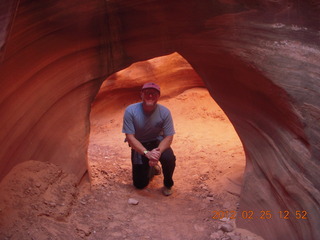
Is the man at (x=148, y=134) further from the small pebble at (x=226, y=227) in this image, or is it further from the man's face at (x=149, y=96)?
the small pebble at (x=226, y=227)

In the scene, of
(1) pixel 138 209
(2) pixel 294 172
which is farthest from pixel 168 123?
(2) pixel 294 172

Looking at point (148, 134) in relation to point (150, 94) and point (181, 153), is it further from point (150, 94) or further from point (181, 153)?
point (181, 153)

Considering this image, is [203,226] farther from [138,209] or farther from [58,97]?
[58,97]

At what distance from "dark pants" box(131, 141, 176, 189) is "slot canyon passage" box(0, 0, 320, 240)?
0.13 metres

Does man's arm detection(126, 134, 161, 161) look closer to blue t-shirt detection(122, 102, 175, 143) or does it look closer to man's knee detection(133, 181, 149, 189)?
blue t-shirt detection(122, 102, 175, 143)

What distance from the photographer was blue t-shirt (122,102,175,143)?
386 cm

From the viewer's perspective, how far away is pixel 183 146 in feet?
19.3

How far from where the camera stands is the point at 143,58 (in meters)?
3.76

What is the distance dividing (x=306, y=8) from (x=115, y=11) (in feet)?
5.43
